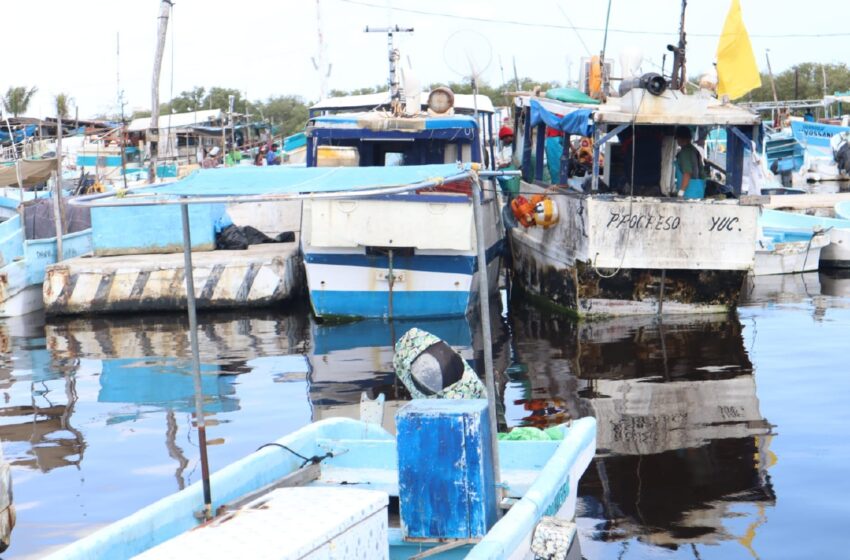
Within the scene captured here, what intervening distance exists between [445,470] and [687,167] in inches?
363

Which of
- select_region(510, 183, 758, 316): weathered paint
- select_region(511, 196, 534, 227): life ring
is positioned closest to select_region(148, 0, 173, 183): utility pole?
select_region(511, 196, 534, 227): life ring

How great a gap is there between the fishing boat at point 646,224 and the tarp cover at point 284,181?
6.12m

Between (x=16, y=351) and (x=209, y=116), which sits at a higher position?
(x=209, y=116)

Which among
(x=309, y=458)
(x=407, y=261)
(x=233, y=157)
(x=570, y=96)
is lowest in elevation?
(x=309, y=458)

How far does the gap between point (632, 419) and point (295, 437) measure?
3510 mm

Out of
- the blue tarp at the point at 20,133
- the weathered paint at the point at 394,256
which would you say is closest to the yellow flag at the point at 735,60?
the weathered paint at the point at 394,256

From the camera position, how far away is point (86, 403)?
32.3 feet

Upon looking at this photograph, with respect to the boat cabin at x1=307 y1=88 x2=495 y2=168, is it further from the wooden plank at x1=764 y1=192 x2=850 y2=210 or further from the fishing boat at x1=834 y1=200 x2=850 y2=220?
the wooden plank at x1=764 y1=192 x2=850 y2=210

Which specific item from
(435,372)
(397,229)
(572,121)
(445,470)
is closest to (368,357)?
(397,229)

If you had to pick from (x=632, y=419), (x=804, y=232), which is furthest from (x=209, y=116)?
(x=632, y=419)

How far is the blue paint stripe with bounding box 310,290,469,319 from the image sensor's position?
13.4 metres

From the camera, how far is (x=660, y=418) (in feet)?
28.8

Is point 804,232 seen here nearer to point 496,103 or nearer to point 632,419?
point 632,419

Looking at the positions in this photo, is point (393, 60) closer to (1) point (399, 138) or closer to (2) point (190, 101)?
(1) point (399, 138)
